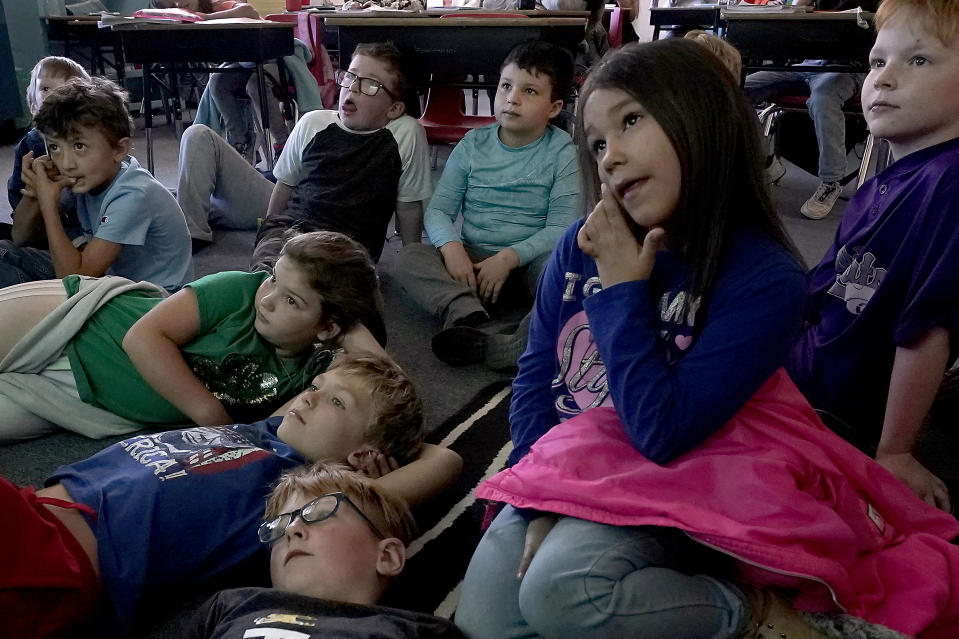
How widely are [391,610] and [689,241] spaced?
55 cm

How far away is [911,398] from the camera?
3.89 feet

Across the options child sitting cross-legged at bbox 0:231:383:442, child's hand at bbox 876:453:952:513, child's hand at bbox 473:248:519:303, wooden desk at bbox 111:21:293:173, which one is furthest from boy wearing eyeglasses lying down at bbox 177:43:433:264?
child's hand at bbox 876:453:952:513

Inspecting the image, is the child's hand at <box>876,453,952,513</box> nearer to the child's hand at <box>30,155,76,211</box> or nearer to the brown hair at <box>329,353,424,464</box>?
the brown hair at <box>329,353,424,464</box>

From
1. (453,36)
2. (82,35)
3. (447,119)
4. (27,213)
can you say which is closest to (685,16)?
(447,119)

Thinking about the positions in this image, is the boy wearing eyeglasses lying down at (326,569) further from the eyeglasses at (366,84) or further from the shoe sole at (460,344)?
the eyeglasses at (366,84)

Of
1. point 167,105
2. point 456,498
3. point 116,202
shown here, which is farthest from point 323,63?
point 456,498

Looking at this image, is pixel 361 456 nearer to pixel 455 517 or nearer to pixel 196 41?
pixel 455 517

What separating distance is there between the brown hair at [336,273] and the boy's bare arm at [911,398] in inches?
37.0

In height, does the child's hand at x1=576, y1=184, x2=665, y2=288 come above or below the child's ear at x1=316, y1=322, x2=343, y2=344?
above

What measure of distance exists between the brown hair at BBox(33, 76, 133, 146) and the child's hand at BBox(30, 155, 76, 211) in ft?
0.29

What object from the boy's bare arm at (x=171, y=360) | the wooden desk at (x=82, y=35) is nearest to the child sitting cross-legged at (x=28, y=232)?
the boy's bare arm at (x=171, y=360)

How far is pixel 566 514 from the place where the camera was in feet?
2.93

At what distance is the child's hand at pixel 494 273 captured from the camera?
2102 mm

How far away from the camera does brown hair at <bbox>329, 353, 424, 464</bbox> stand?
4.06 ft
